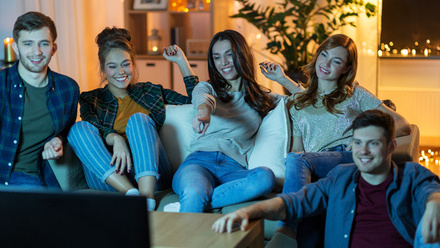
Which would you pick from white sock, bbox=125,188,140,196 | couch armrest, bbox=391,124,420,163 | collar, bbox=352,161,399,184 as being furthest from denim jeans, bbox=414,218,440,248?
white sock, bbox=125,188,140,196

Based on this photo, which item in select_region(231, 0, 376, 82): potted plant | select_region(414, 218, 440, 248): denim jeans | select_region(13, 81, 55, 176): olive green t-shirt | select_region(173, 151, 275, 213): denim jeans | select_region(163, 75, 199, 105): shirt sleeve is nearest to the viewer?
select_region(414, 218, 440, 248): denim jeans

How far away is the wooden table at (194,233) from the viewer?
57.9 inches

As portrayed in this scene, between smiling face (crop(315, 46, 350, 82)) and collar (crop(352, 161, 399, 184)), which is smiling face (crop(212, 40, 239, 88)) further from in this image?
collar (crop(352, 161, 399, 184))

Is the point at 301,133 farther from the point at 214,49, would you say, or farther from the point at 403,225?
the point at 403,225

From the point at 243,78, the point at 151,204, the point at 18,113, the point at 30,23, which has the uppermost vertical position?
the point at 30,23

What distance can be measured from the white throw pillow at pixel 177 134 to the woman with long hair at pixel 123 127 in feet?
0.14

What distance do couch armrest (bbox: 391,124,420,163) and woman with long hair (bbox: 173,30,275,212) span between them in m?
0.49

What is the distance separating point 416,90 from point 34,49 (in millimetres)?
3772

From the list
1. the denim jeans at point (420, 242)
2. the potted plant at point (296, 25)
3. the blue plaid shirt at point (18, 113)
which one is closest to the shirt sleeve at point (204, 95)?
the blue plaid shirt at point (18, 113)

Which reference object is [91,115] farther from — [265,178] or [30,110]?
[265,178]

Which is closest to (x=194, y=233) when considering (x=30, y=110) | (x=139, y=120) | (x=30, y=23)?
(x=139, y=120)

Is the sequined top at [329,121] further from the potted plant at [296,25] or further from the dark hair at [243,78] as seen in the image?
the potted plant at [296,25]

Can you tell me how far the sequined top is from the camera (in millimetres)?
2480

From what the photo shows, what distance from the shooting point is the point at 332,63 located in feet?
8.35
